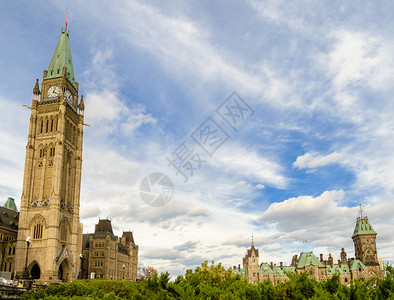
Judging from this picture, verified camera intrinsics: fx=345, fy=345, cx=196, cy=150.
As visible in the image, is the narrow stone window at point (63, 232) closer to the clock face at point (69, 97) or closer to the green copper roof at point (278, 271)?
the clock face at point (69, 97)

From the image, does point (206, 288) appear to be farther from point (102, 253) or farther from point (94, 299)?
point (102, 253)

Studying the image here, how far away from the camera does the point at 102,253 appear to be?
296ft

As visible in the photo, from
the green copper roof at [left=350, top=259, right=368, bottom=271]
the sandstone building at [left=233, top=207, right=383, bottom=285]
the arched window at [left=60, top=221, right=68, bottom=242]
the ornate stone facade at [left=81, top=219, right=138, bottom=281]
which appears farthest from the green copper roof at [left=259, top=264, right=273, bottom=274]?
the arched window at [left=60, top=221, right=68, bottom=242]

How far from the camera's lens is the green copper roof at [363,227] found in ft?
415

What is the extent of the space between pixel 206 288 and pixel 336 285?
4393mm

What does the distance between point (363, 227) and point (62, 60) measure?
380 ft

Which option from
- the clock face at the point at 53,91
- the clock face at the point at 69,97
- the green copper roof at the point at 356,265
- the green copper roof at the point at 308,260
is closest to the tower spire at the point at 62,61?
the clock face at the point at 53,91

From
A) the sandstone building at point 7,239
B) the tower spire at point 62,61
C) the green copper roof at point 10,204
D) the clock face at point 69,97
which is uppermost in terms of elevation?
the tower spire at point 62,61

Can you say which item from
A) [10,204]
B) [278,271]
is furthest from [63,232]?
[278,271]

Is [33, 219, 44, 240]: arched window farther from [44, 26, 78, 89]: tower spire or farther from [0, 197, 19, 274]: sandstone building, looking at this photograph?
[44, 26, 78, 89]: tower spire

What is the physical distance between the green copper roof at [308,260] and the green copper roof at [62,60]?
93413 millimetres

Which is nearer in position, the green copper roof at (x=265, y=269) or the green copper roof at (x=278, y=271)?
the green copper roof at (x=265, y=269)

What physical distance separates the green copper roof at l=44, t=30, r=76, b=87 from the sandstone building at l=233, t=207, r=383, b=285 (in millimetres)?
82206

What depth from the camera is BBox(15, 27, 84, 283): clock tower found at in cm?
6644
